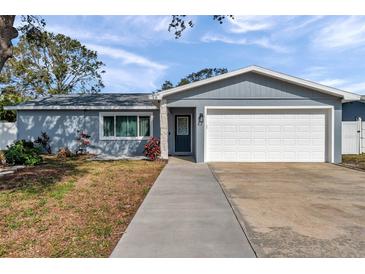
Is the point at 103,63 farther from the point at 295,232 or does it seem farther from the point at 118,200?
A: the point at 295,232

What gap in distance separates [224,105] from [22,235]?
30.2 ft

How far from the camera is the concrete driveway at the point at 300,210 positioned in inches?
138

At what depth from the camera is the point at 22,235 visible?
157 inches

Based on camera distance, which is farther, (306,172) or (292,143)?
(292,143)

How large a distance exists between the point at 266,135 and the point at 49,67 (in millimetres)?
24411

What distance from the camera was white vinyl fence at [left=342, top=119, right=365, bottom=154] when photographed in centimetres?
1514

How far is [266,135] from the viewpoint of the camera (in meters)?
11.9

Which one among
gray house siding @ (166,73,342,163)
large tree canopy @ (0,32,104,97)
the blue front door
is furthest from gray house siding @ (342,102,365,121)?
large tree canopy @ (0,32,104,97)

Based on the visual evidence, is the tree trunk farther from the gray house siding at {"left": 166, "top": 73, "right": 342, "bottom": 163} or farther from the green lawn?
the gray house siding at {"left": 166, "top": 73, "right": 342, "bottom": 163}

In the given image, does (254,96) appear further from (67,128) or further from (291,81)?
(67,128)

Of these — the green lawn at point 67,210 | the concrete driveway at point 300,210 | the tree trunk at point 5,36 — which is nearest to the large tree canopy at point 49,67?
the tree trunk at point 5,36

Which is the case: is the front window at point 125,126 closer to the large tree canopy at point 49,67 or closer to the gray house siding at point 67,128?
the gray house siding at point 67,128
